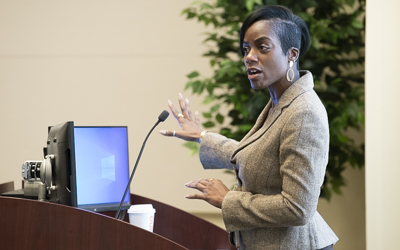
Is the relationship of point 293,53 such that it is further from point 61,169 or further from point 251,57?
point 61,169

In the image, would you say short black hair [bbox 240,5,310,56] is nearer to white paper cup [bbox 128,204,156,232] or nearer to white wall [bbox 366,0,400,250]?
white paper cup [bbox 128,204,156,232]

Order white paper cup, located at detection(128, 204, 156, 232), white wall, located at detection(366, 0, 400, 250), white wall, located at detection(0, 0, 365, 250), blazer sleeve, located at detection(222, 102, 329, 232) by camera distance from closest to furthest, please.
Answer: blazer sleeve, located at detection(222, 102, 329, 232) → white paper cup, located at detection(128, 204, 156, 232) → white wall, located at detection(366, 0, 400, 250) → white wall, located at detection(0, 0, 365, 250)

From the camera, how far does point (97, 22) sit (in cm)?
396

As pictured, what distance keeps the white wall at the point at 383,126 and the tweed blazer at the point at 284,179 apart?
1.06 m

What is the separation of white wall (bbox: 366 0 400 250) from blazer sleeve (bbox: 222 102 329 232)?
1.16 metres

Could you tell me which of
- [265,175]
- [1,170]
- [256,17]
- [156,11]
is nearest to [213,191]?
[265,175]

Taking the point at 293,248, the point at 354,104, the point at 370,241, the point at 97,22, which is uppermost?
the point at 97,22

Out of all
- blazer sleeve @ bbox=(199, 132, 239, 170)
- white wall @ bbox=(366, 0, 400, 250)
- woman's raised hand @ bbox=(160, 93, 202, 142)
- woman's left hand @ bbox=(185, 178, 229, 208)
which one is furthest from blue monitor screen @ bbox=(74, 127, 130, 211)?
white wall @ bbox=(366, 0, 400, 250)

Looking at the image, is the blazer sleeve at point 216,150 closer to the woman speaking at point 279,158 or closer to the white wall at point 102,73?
the woman speaking at point 279,158

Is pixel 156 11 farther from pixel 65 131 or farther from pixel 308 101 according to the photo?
pixel 308 101

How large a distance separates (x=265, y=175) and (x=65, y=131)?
64 centimetres

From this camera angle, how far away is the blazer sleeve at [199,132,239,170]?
1.60m

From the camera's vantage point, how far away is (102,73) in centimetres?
395

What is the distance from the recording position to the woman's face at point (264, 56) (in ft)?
4.05
